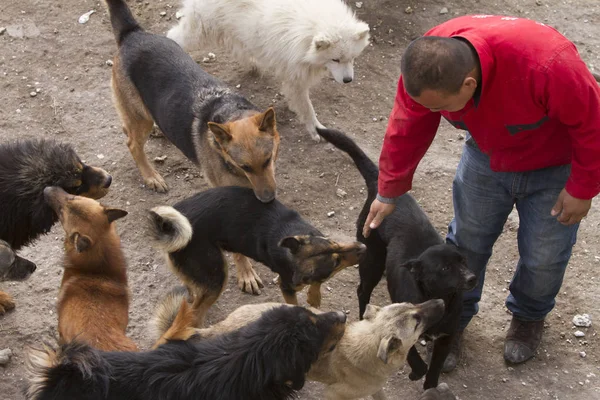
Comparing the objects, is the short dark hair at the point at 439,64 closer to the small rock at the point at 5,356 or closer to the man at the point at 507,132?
the man at the point at 507,132

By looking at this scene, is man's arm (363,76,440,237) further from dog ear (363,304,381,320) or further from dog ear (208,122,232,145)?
dog ear (208,122,232,145)

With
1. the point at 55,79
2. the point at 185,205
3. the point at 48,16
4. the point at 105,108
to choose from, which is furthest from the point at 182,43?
the point at 185,205

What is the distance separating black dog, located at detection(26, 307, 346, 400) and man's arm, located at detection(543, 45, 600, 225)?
5.28ft

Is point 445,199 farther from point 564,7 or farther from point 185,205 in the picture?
point 564,7

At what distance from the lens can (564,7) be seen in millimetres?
7969

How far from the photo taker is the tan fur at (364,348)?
385cm

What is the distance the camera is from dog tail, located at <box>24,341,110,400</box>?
11.0ft

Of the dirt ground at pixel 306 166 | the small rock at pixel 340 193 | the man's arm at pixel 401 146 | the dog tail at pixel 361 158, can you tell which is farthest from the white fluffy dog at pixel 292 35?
the man's arm at pixel 401 146

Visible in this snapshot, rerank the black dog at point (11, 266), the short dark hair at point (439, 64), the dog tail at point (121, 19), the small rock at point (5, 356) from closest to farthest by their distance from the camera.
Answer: the short dark hair at point (439, 64), the black dog at point (11, 266), the small rock at point (5, 356), the dog tail at point (121, 19)

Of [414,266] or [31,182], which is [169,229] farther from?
[414,266]

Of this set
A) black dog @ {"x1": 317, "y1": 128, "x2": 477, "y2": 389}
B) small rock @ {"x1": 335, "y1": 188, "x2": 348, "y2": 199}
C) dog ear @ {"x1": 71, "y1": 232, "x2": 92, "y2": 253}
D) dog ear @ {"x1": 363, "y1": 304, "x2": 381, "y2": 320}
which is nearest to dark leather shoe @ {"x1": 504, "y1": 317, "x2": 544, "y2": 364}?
black dog @ {"x1": 317, "y1": 128, "x2": 477, "y2": 389}

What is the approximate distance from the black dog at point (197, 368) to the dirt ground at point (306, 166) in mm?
1223

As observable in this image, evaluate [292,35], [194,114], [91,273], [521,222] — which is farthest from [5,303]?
A: [521,222]

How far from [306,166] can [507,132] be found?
2987 mm
